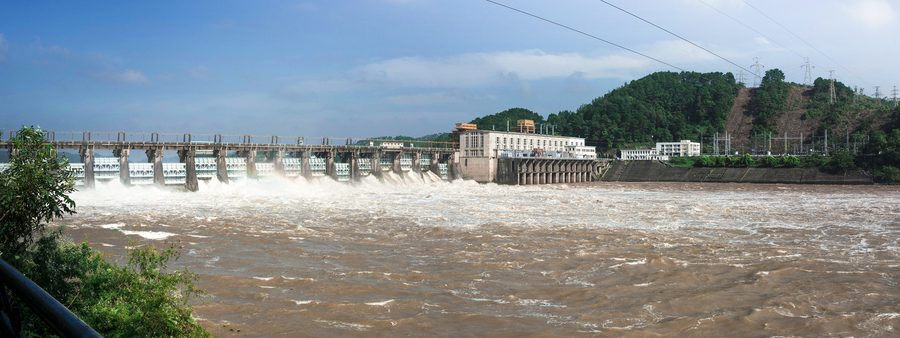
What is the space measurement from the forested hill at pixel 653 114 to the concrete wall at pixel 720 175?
52.5 metres

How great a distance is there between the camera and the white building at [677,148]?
396 feet

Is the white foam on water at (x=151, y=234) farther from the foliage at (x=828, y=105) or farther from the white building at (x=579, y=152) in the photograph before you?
the foliage at (x=828, y=105)

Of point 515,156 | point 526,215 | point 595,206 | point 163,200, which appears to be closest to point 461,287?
point 526,215

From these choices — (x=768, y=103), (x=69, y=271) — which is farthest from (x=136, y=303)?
(x=768, y=103)

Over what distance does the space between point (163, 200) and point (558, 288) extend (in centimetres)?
3390

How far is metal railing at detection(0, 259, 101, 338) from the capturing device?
2099 millimetres

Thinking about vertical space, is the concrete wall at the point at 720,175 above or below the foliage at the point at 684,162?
below

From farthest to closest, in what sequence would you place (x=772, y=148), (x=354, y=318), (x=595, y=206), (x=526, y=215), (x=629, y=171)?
(x=772, y=148) → (x=629, y=171) → (x=595, y=206) → (x=526, y=215) → (x=354, y=318)

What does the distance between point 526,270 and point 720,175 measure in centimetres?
6983

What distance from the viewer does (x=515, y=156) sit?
247 feet

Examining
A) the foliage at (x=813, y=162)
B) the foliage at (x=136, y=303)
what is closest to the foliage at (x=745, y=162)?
the foliage at (x=813, y=162)

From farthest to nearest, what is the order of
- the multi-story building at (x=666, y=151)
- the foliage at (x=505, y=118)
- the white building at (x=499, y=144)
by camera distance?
the foliage at (x=505, y=118), the multi-story building at (x=666, y=151), the white building at (x=499, y=144)

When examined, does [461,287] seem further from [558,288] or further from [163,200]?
[163,200]

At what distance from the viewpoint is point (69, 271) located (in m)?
8.48
